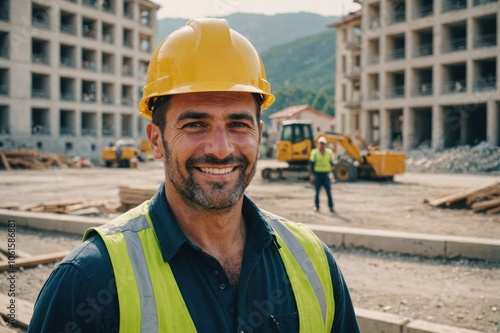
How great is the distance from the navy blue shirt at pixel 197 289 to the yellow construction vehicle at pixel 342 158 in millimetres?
19194

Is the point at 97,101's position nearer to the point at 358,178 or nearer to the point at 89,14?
the point at 89,14

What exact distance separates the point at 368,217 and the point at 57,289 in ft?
36.0

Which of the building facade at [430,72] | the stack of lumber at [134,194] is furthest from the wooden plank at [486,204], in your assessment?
the building facade at [430,72]

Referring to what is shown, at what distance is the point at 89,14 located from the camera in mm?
48844

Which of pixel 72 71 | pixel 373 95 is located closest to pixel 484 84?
pixel 373 95

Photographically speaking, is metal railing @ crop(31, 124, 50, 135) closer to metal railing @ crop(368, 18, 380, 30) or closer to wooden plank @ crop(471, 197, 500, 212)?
metal railing @ crop(368, 18, 380, 30)

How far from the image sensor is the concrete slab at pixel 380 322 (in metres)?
4.40

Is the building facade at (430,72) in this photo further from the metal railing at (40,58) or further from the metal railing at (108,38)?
the metal railing at (40,58)

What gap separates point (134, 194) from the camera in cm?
1231

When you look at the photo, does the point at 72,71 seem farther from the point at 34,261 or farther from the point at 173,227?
the point at 173,227

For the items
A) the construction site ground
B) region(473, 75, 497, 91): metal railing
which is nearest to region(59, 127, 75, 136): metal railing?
the construction site ground

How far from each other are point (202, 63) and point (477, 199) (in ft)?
41.1

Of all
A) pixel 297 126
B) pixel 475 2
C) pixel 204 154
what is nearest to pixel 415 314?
pixel 204 154

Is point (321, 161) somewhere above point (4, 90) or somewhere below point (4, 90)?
below
